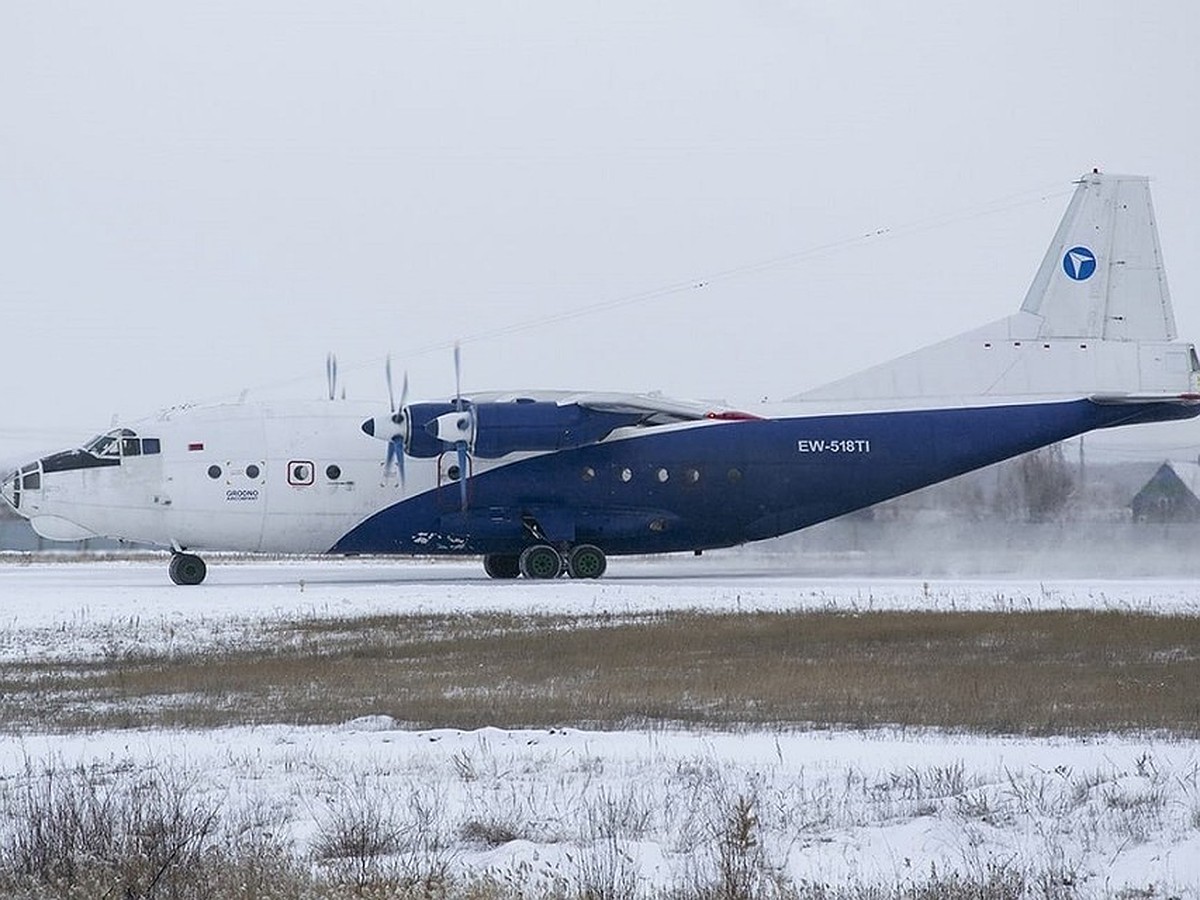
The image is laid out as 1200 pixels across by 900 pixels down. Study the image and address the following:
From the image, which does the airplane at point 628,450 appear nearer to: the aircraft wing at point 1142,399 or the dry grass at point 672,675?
the aircraft wing at point 1142,399

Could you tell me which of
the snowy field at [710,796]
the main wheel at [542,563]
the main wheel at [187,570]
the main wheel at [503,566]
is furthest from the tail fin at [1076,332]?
the snowy field at [710,796]

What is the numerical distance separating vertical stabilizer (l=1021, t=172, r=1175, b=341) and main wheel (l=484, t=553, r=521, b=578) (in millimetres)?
14973

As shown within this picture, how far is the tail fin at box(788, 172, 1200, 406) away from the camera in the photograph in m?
39.9

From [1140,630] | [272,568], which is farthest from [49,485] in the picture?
[1140,630]

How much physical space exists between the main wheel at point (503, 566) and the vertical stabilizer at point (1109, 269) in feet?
49.1

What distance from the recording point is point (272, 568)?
157ft

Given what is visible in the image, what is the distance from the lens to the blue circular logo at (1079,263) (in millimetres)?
40531

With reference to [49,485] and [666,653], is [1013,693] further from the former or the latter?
[49,485]

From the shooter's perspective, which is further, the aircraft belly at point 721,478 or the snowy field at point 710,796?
the aircraft belly at point 721,478

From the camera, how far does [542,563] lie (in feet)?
127

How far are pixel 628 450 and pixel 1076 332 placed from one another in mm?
12008

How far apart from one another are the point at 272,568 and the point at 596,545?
13.2 meters

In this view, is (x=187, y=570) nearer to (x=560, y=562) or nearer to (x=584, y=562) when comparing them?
(x=560, y=562)

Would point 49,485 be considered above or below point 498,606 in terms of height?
above
